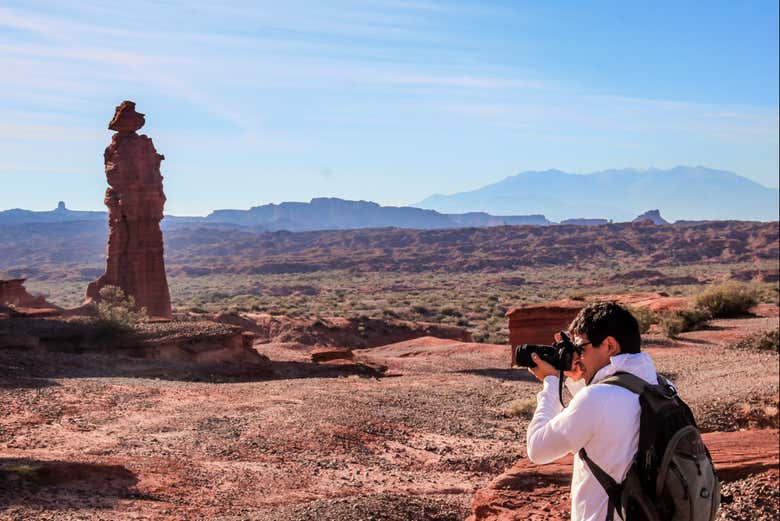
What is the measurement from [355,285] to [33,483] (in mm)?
69852

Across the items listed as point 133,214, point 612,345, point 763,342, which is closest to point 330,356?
point 133,214

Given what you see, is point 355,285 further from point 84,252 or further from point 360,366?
point 84,252

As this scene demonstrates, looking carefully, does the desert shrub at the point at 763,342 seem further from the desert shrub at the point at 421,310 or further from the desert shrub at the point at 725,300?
the desert shrub at the point at 421,310

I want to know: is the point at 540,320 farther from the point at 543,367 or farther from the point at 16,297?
the point at 16,297

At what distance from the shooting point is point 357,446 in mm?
12219

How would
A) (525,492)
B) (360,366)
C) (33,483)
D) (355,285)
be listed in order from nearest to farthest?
(525,492), (33,483), (360,366), (355,285)

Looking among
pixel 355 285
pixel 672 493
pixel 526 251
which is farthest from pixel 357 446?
pixel 526 251

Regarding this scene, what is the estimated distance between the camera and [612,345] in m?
3.70

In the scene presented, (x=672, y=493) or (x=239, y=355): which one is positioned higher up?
(x=672, y=493)

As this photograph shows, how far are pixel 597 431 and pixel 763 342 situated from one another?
1906cm

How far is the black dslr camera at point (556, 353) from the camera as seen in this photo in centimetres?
378

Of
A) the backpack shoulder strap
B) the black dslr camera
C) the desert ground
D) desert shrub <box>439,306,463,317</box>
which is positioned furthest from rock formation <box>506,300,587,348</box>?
desert shrub <box>439,306,463,317</box>

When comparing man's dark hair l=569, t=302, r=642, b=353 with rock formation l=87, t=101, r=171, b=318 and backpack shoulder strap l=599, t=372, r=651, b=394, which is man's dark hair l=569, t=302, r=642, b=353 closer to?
backpack shoulder strap l=599, t=372, r=651, b=394

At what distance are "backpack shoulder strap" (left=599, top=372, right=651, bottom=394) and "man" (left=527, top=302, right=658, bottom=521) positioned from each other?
3 centimetres
